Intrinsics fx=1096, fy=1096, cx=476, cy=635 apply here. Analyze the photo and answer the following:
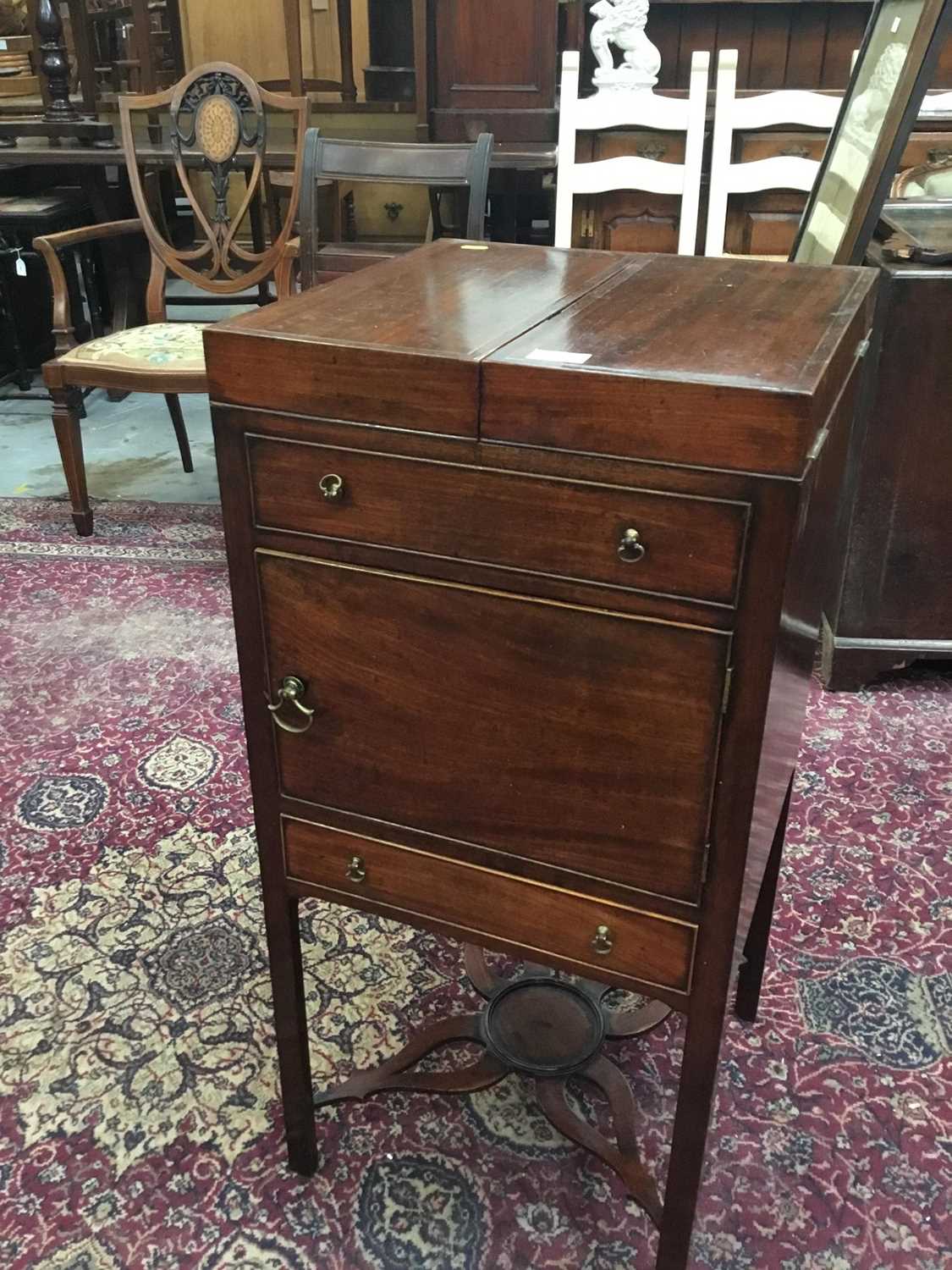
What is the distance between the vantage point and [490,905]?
1051mm

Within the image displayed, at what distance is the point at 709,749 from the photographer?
890mm

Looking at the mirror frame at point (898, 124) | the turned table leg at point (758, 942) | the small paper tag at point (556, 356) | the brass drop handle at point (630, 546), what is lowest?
the turned table leg at point (758, 942)

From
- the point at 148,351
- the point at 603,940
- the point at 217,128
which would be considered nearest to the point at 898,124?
the point at 603,940

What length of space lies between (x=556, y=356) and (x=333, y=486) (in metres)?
0.22

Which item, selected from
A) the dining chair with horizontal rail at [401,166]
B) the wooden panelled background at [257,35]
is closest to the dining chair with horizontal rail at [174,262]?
the dining chair with horizontal rail at [401,166]

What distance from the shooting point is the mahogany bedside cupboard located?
0.82m

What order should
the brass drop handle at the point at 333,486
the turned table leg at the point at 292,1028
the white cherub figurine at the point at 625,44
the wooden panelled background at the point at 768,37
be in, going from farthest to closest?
the wooden panelled background at the point at 768,37
the white cherub figurine at the point at 625,44
the turned table leg at the point at 292,1028
the brass drop handle at the point at 333,486

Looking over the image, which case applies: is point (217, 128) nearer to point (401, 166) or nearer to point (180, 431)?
point (401, 166)

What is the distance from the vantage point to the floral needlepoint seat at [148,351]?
290cm

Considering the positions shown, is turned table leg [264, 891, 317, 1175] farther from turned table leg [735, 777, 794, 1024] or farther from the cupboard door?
turned table leg [735, 777, 794, 1024]

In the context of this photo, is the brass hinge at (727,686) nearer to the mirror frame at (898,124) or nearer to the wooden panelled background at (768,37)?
the mirror frame at (898,124)

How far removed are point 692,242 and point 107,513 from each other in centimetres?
185

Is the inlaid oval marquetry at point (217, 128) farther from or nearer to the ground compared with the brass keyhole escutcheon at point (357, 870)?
farther from the ground

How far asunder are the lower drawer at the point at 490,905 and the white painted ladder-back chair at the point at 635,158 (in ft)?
7.62
